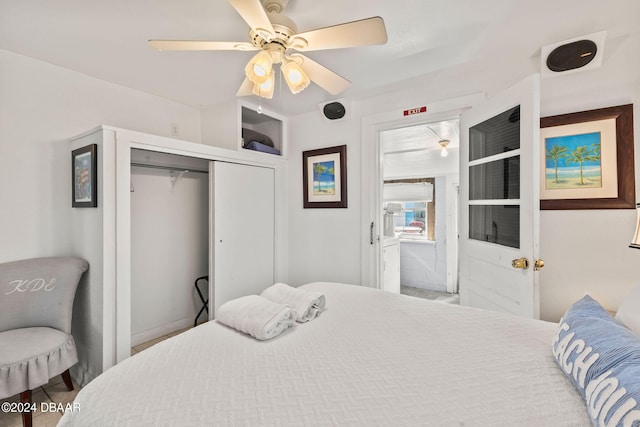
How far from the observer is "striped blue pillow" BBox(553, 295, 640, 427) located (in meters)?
0.65

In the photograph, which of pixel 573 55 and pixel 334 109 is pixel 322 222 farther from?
pixel 573 55

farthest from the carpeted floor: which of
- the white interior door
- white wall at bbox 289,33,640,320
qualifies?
white wall at bbox 289,33,640,320

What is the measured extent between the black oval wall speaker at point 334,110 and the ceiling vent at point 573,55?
61.1 inches

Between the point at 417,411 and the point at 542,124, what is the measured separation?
1962 millimetres

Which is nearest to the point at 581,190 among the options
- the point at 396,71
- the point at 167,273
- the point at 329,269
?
the point at 396,71

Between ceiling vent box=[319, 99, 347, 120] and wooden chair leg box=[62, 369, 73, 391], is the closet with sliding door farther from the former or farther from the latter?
ceiling vent box=[319, 99, 347, 120]

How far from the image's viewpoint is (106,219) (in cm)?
190

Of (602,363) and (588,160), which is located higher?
(588,160)

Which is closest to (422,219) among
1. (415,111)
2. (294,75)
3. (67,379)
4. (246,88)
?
(415,111)

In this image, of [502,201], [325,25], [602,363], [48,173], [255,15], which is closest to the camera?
[602,363]

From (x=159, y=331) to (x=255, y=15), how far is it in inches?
113

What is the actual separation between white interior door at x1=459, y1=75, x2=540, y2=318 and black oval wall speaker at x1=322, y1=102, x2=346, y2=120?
1.10m

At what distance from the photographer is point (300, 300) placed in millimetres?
1458

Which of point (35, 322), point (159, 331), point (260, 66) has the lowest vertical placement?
point (159, 331)
